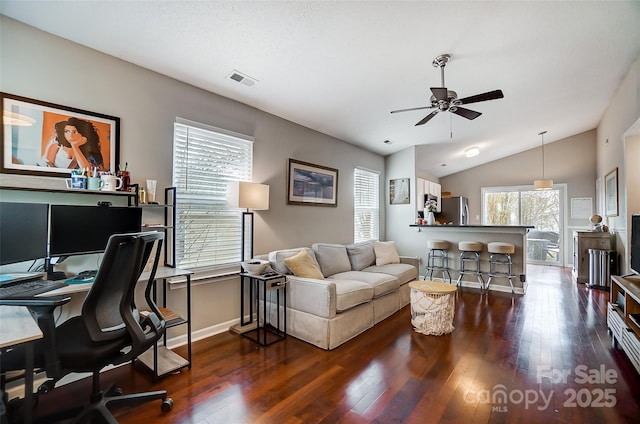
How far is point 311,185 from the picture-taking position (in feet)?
14.6

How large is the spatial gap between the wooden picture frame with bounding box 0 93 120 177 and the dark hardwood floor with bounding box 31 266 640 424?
170 centimetres

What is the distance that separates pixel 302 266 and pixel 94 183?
2046 millimetres

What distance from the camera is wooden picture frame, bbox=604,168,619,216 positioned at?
507cm

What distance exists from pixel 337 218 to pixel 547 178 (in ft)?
20.7

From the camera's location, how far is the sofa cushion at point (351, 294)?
115 inches

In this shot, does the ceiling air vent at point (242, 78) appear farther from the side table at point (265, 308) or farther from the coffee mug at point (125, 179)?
the side table at point (265, 308)

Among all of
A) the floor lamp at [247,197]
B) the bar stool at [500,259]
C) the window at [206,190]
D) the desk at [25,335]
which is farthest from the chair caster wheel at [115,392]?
the bar stool at [500,259]

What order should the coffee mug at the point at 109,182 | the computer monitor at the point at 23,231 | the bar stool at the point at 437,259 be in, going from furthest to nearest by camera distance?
the bar stool at the point at 437,259
the coffee mug at the point at 109,182
the computer monitor at the point at 23,231

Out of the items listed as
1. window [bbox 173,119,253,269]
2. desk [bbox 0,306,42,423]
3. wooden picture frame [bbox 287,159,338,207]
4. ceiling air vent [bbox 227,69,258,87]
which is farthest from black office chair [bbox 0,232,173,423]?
wooden picture frame [bbox 287,159,338,207]

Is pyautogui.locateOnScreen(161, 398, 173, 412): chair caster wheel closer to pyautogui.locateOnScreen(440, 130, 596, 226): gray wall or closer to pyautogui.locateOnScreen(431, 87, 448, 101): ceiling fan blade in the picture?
pyautogui.locateOnScreen(431, 87, 448, 101): ceiling fan blade

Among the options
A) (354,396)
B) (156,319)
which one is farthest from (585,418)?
(156,319)

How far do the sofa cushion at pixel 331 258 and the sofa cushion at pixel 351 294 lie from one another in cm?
59

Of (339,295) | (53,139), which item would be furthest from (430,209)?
(53,139)

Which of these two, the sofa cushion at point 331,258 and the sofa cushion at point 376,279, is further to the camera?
the sofa cushion at point 331,258
